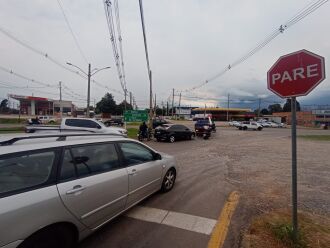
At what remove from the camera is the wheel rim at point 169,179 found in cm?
595

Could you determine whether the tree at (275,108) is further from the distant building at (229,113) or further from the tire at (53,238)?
the tire at (53,238)

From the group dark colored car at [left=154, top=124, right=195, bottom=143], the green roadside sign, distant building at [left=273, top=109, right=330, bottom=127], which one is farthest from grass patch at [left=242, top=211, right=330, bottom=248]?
distant building at [left=273, top=109, right=330, bottom=127]

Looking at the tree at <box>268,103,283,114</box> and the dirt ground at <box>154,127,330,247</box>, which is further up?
the tree at <box>268,103,283,114</box>

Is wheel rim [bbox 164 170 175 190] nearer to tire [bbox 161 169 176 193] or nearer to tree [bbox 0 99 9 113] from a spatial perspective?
tire [bbox 161 169 176 193]

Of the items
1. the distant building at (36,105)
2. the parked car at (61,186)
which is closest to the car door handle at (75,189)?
the parked car at (61,186)

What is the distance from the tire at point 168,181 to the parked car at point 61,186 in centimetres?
136

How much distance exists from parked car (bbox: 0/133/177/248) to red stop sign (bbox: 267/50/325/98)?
2.76 m

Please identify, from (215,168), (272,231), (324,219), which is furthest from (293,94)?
(215,168)

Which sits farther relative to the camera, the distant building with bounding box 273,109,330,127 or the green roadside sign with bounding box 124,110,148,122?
the distant building with bounding box 273,109,330,127

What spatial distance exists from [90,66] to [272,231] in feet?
90.1

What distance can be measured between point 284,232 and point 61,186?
3.22 m

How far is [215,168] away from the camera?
30.5 ft

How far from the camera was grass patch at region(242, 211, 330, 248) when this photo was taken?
11.6 feet

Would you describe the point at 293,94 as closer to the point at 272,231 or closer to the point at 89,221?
the point at 272,231
